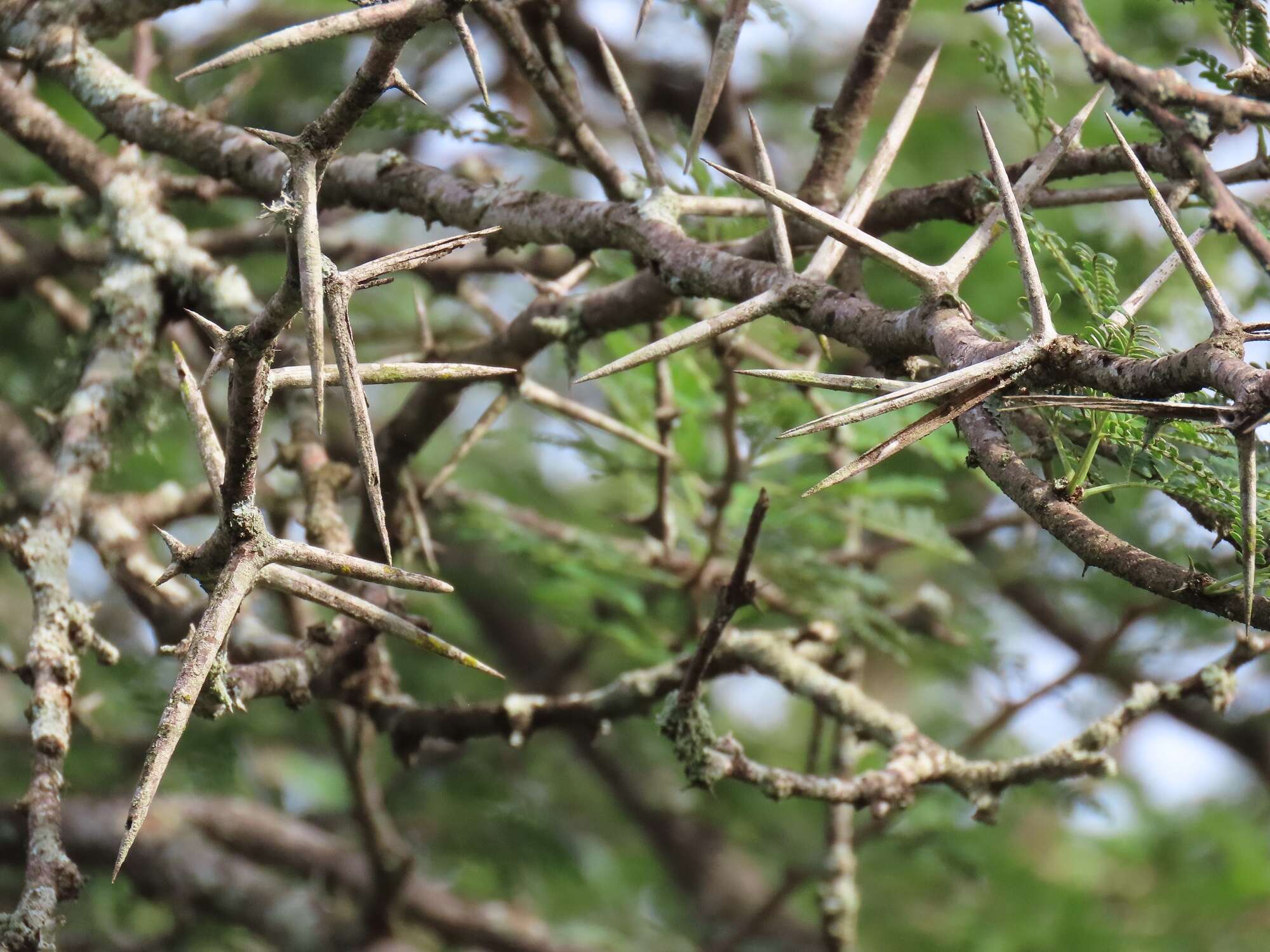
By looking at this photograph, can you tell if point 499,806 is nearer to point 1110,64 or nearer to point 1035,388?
point 1035,388

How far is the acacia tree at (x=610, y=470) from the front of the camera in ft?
3.48

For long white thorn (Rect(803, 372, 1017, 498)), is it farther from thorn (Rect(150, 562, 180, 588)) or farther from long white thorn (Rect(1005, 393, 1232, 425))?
thorn (Rect(150, 562, 180, 588))

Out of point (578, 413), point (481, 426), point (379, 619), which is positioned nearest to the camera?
point (379, 619)

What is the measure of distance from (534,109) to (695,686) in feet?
9.09

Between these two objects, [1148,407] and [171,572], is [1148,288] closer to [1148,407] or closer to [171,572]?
[1148,407]

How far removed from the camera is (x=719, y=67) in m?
1.44

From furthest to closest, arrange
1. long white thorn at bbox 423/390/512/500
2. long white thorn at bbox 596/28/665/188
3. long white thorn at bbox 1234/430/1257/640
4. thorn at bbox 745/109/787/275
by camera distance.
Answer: long white thorn at bbox 423/390/512/500 → long white thorn at bbox 596/28/665/188 → thorn at bbox 745/109/787/275 → long white thorn at bbox 1234/430/1257/640

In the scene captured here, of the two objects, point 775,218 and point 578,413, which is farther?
point 578,413

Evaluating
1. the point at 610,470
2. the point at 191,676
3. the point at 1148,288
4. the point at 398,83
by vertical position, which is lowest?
the point at 191,676

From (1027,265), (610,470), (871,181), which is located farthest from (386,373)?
(610,470)

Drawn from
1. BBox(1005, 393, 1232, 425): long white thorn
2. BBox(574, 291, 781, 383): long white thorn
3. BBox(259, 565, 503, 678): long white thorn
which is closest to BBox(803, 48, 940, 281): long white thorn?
BBox(574, 291, 781, 383): long white thorn

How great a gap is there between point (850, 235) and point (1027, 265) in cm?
18

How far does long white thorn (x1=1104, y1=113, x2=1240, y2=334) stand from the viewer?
93 cm

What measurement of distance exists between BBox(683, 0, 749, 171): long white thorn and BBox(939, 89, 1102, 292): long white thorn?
0.37m
